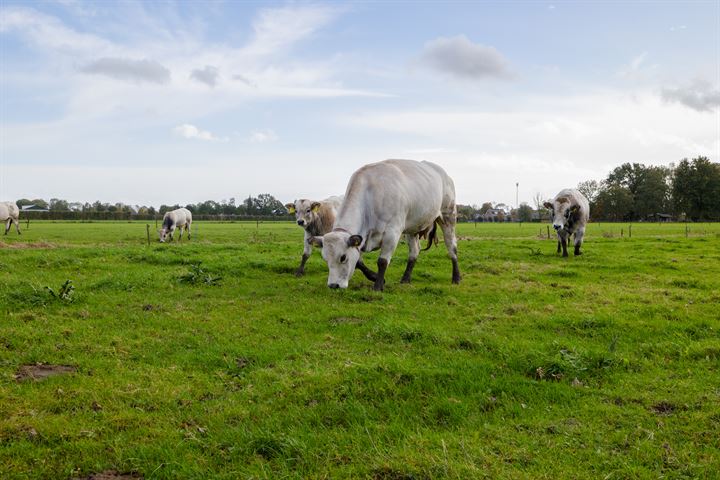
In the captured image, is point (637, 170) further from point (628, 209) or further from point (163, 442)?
point (163, 442)

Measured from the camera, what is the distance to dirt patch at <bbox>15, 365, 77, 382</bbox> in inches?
211

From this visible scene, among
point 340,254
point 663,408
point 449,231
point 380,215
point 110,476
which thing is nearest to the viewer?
point 110,476

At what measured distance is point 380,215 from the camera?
35.3 feet

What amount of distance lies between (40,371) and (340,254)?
215 inches

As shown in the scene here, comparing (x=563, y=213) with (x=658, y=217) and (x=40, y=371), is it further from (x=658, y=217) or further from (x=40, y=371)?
(x=658, y=217)

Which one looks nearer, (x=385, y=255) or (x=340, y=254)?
(x=340, y=254)

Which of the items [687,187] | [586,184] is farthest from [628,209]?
[586,184]

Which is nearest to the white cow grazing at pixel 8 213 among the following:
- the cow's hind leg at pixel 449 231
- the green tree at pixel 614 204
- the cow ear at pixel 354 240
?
the cow's hind leg at pixel 449 231

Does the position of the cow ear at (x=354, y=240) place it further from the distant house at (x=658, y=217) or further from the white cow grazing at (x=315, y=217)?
the distant house at (x=658, y=217)

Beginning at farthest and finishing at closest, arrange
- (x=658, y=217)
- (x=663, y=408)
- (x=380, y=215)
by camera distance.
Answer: (x=658, y=217) → (x=380, y=215) → (x=663, y=408)

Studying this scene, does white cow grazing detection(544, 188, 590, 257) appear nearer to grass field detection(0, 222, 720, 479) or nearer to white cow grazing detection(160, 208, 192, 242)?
grass field detection(0, 222, 720, 479)

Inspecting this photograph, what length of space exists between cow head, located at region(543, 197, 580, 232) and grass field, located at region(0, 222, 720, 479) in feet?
27.3

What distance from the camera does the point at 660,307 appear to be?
338 inches

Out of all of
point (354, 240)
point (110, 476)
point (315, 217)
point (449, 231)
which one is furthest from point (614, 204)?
point (110, 476)
